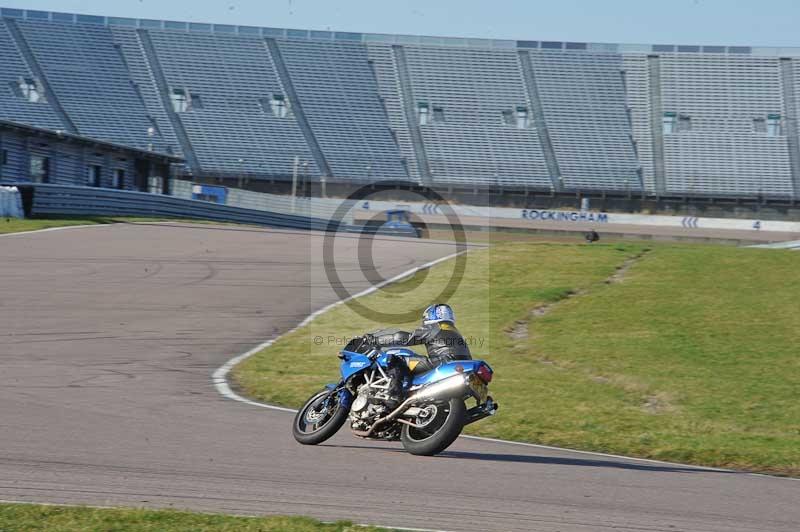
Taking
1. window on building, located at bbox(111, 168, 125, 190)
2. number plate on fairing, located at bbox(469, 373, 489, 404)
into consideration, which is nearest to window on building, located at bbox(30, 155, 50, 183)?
window on building, located at bbox(111, 168, 125, 190)

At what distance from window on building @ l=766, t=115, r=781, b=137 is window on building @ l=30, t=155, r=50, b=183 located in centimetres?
4600

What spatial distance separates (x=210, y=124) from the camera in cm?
→ 6319

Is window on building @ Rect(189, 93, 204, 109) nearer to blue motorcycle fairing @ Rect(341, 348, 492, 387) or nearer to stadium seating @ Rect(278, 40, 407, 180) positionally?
stadium seating @ Rect(278, 40, 407, 180)

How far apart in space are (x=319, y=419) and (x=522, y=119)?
60269 millimetres

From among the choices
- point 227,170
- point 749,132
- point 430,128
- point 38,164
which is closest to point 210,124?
point 227,170

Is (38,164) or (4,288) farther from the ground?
(38,164)

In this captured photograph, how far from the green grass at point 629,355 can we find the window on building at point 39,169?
74.8ft

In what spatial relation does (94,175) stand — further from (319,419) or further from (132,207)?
(319,419)

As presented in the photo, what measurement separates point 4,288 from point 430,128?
4942cm

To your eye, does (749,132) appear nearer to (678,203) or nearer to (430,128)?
(678,203)

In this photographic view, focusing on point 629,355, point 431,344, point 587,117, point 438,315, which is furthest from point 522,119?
point 431,344

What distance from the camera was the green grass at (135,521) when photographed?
18.4 feet

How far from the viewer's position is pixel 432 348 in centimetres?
894

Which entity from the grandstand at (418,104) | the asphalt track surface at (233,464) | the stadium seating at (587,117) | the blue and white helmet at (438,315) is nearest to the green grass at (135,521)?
Answer: the asphalt track surface at (233,464)
